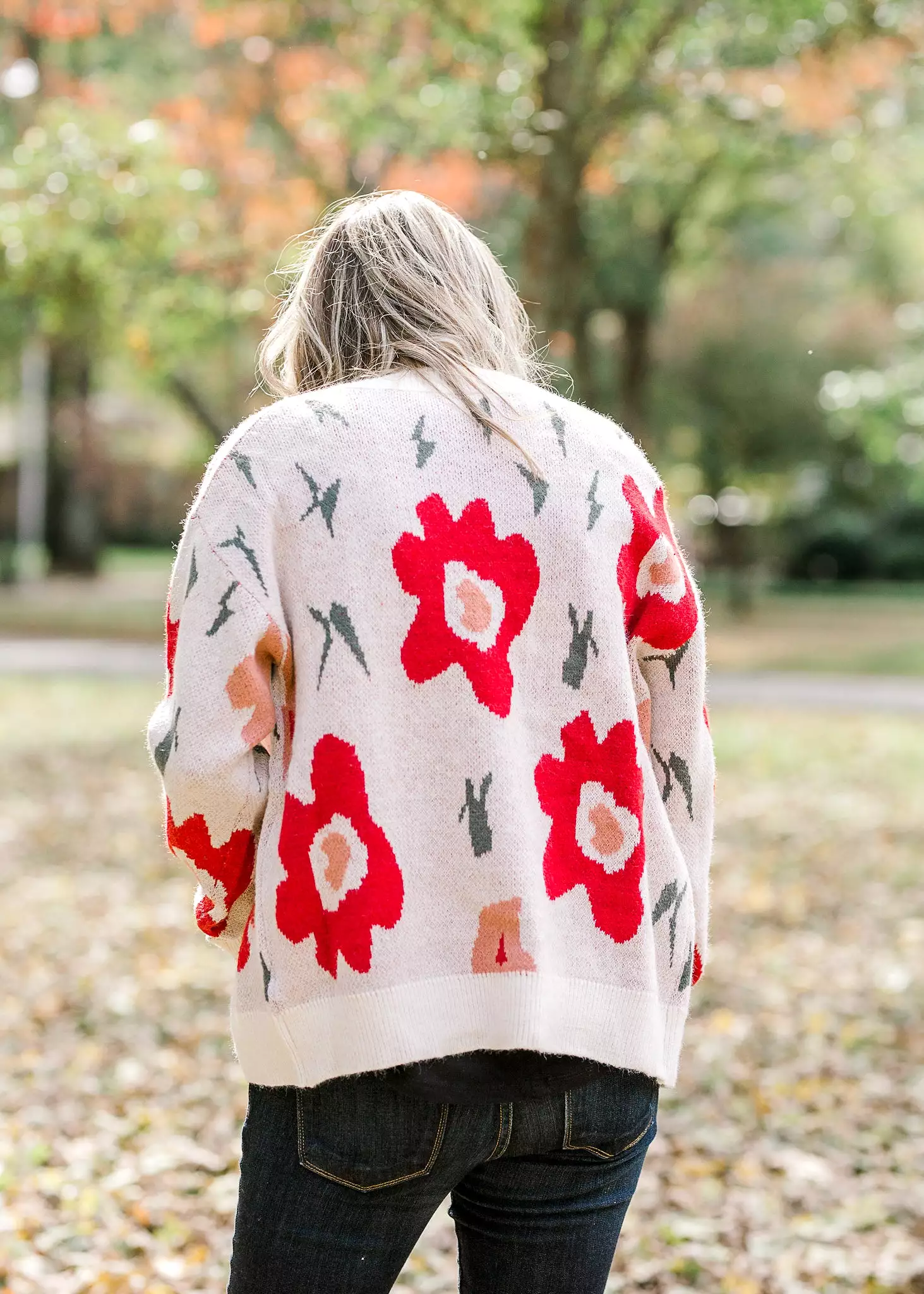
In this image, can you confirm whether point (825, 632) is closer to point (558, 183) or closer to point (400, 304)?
point (558, 183)

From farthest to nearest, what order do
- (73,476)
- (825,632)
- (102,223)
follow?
(73,476) → (825,632) → (102,223)

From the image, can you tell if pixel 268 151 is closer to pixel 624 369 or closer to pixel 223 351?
pixel 223 351

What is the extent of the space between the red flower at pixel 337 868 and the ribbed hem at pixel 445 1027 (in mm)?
62

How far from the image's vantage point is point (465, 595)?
5.28 feet

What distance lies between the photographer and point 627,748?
5.51 ft

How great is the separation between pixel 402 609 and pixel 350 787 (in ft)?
0.68

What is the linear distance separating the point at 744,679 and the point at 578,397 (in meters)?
4.81

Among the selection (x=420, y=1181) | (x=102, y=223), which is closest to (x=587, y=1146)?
(x=420, y=1181)

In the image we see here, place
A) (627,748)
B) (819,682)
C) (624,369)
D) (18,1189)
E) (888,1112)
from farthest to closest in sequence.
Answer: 1. (624,369)
2. (819,682)
3. (888,1112)
4. (18,1189)
5. (627,748)

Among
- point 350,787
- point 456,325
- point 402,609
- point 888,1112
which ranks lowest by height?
point 888,1112

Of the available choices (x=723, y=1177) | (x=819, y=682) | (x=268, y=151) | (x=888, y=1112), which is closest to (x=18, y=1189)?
(x=723, y=1177)

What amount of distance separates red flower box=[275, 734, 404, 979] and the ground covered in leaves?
2.14 meters

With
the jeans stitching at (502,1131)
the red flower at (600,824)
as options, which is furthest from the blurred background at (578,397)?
the jeans stitching at (502,1131)

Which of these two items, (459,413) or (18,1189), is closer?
(459,413)
